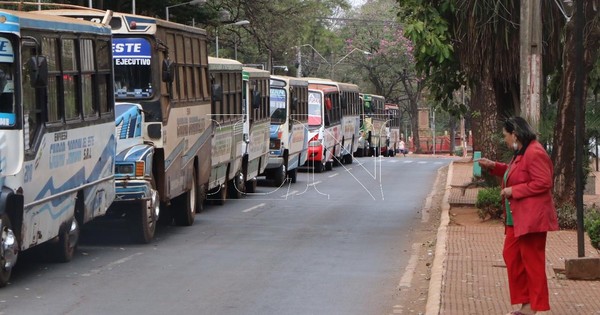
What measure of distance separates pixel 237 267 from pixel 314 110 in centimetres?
2301

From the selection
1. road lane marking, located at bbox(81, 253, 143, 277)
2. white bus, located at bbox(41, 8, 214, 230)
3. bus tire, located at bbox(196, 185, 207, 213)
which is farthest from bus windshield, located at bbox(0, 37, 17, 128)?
bus tire, located at bbox(196, 185, 207, 213)

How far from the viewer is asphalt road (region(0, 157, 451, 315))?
11.1m

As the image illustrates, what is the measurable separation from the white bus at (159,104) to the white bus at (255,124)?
5881 mm

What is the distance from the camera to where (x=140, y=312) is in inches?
416

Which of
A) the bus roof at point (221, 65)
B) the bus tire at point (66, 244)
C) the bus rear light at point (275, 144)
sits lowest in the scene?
the bus tire at point (66, 244)

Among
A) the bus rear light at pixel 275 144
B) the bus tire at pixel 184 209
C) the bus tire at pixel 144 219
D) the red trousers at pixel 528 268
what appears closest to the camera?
the red trousers at pixel 528 268

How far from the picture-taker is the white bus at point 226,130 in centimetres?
2195

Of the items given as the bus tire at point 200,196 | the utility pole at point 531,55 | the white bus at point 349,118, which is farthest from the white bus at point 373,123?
the utility pole at point 531,55

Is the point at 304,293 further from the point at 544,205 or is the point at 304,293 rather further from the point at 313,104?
the point at 313,104

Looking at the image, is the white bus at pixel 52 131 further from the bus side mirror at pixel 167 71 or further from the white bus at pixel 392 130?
the white bus at pixel 392 130

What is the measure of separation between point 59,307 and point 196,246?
5443mm

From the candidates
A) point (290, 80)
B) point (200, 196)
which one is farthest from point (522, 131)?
point (290, 80)

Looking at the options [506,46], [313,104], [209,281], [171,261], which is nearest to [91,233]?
[171,261]

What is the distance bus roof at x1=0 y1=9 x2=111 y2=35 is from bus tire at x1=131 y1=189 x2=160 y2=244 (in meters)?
2.38
